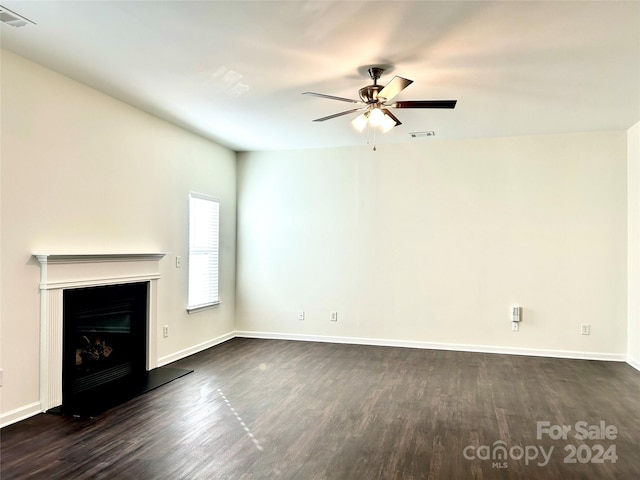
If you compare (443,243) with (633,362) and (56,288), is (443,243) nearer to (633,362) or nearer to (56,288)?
(633,362)

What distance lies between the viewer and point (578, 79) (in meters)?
3.62

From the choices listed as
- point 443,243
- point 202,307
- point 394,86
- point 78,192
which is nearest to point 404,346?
point 443,243

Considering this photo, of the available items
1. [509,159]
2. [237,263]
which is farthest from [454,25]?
[237,263]

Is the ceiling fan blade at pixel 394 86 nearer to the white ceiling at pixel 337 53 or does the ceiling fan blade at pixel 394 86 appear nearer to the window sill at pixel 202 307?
the white ceiling at pixel 337 53

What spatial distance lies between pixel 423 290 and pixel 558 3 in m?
3.98

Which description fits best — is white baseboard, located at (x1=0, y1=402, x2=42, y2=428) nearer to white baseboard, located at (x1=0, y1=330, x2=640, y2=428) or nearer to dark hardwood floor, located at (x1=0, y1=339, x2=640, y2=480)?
dark hardwood floor, located at (x1=0, y1=339, x2=640, y2=480)

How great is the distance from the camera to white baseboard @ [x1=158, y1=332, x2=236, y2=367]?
16.3 feet

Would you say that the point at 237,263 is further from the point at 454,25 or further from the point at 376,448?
the point at 454,25

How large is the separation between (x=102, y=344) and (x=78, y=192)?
144 cm

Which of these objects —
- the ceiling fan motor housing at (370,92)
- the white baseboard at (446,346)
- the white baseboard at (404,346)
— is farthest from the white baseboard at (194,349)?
the ceiling fan motor housing at (370,92)

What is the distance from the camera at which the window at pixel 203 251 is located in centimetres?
559

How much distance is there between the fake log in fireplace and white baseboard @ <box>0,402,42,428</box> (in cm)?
21

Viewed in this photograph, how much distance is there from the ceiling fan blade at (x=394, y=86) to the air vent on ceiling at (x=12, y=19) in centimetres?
238

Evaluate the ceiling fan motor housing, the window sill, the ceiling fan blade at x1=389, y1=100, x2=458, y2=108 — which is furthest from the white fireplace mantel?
the ceiling fan blade at x1=389, y1=100, x2=458, y2=108
